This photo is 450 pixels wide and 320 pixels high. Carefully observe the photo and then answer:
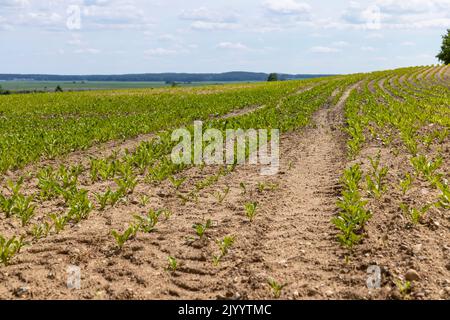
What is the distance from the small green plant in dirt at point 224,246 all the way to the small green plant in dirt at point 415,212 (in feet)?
7.91

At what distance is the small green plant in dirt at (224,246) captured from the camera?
5465mm

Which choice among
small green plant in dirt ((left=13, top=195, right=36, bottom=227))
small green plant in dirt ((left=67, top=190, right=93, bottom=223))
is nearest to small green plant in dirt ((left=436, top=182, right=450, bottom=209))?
small green plant in dirt ((left=67, top=190, right=93, bottom=223))

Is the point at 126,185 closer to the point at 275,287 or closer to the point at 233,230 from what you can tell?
the point at 233,230

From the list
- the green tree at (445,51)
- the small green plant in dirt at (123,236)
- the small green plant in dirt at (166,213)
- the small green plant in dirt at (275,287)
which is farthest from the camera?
the green tree at (445,51)

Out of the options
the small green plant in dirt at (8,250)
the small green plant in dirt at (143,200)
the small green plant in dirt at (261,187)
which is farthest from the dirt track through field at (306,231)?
the small green plant in dirt at (8,250)

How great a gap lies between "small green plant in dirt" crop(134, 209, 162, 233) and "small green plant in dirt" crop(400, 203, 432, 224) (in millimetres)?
3434

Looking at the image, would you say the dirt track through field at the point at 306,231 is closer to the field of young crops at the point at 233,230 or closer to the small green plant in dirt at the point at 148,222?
the field of young crops at the point at 233,230

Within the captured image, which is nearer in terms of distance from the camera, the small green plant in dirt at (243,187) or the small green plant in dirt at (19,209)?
the small green plant in dirt at (19,209)

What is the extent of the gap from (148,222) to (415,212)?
3657 millimetres

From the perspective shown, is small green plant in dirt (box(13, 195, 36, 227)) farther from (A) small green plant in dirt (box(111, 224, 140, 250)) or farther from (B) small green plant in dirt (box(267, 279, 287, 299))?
(B) small green plant in dirt (box(267, 279, 287, 299))

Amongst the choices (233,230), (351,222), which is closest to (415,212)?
(351,222)

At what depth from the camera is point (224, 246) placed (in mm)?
5703
